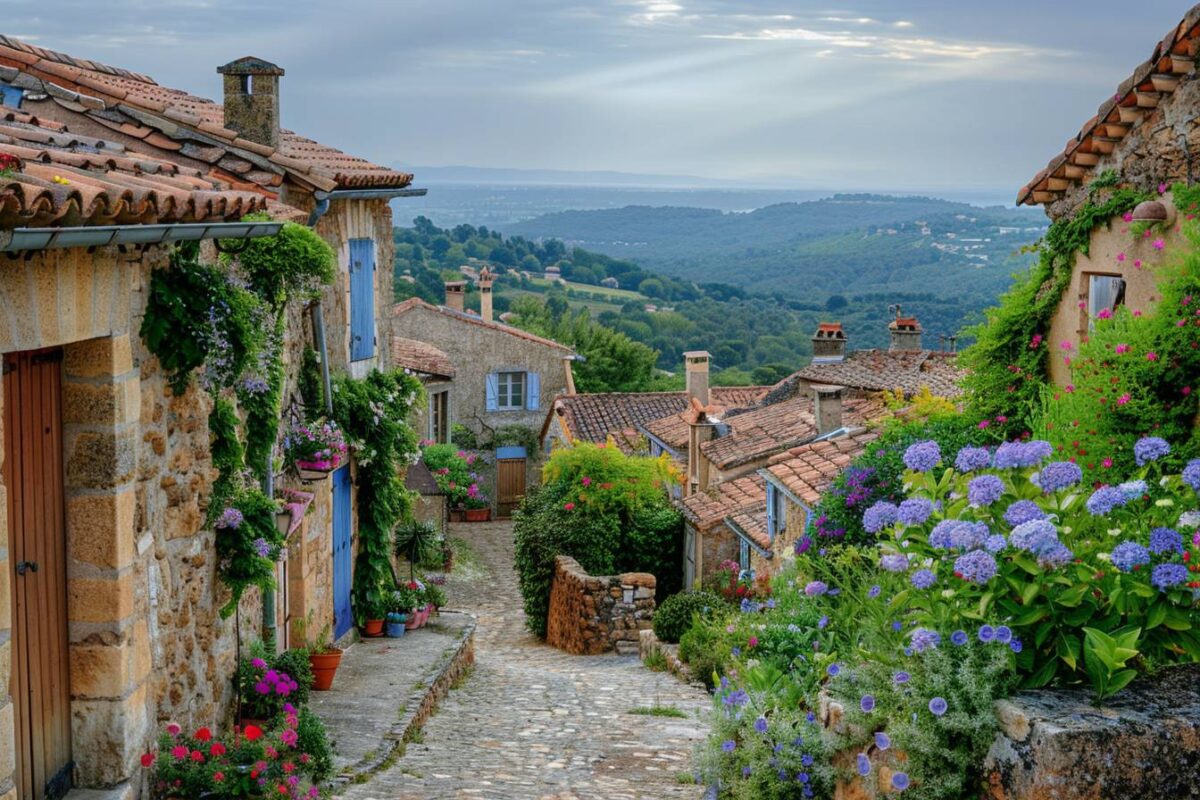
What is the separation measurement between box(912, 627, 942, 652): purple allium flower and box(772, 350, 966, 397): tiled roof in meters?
17.1

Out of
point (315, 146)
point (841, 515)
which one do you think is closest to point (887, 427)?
point (841, 515)

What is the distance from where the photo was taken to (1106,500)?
513 centimetres

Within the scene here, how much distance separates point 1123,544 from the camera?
16.3ft

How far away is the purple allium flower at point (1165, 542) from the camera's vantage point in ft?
16.4

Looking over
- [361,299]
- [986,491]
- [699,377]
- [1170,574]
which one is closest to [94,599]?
[986,491]

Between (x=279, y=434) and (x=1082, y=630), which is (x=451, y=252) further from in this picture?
(x=1082, y=630)

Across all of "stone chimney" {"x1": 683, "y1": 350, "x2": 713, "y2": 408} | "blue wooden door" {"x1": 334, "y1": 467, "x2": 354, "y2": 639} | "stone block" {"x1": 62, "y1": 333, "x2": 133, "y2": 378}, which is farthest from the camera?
"stone chimney" {"x1": 683, "y1": 350, "x2": 713, "y2": 408}

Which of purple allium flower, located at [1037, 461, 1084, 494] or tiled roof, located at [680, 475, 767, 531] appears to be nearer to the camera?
purple allium flower, located at [1037, 461, 1084, 494]

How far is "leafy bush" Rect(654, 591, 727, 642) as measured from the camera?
642 inches

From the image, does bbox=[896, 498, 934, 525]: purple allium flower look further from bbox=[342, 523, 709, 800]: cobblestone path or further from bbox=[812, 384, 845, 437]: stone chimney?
bbox=[812, 384, 845, 437]: stone chimney

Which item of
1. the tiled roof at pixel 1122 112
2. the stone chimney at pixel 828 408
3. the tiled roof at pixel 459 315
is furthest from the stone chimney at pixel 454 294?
the tiled roof at pixel 1122 112

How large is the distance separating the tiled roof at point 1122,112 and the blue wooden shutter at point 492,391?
2967 cm

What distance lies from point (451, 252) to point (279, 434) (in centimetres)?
8447

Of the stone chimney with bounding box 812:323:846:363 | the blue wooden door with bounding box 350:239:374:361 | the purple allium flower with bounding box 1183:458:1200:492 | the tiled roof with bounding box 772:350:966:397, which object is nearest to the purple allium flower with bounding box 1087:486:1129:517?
the purple allium flower with bounding box 1183:458:1200:492
